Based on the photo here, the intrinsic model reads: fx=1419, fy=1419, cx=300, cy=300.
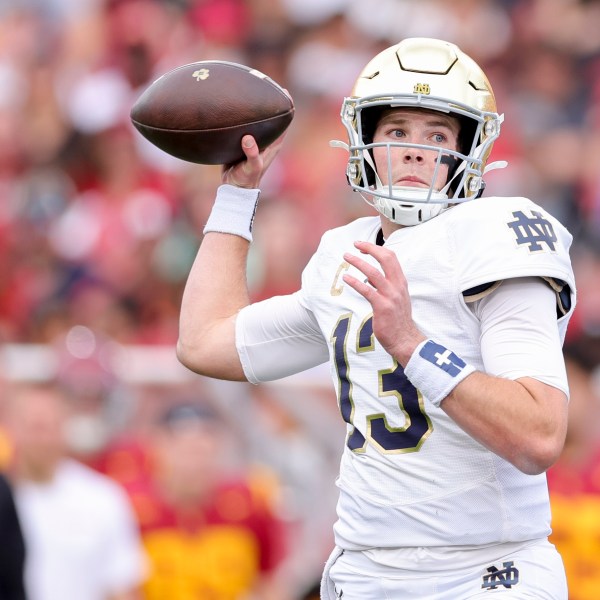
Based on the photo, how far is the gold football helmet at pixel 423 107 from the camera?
3.10 m

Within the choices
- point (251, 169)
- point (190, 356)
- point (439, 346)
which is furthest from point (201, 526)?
point (439, 346)

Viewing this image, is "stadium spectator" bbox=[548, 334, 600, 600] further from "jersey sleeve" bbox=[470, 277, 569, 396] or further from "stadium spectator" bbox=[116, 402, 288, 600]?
"jersey sleeve" bbox=[470, 277, 569, 396]

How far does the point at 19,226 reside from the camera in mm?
8781

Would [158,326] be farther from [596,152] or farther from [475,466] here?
[475,466]

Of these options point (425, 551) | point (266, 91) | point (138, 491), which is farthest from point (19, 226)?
point (425, 551)

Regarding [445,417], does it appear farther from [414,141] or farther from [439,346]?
[414,141]

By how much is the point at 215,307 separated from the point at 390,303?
0.84 metres

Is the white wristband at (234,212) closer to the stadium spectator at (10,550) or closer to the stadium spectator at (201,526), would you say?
the stadium spectator at (10,550)

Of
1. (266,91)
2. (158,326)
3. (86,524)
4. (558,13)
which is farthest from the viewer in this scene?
(558,13)

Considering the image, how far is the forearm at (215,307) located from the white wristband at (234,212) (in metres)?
0.02

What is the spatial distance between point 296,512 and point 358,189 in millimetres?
3440

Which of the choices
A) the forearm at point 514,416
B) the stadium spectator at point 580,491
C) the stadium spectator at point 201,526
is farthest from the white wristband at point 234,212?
the stadium spectator at point 580,491

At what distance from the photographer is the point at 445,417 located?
294cm

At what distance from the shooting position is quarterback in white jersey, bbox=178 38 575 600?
2773 mm
